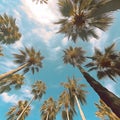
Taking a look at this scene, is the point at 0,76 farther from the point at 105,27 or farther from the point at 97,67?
the point at 105,27

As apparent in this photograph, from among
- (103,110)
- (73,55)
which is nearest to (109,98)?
(103,110)

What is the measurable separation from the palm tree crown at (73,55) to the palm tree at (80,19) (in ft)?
17.1

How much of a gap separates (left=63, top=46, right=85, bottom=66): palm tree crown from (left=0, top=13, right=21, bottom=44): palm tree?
28.4ft

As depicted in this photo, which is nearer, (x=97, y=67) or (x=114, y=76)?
(x=114, y=76)

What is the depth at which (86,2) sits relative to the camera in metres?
10.5

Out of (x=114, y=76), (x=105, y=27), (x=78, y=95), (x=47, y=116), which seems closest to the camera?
(x=105, y=27)

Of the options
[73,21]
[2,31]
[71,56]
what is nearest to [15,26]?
[2,31]

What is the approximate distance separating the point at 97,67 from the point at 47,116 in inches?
895

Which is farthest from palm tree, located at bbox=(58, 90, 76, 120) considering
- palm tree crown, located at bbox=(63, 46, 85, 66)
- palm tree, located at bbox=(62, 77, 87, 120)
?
palm tree crown, located at bbox=(63, 46, 85, 66)

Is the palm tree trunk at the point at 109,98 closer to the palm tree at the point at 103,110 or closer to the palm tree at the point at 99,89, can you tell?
the palm tree at the point at 99,89

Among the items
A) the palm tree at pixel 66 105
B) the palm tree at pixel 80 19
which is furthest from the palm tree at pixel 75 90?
the palm tree at pixel 80 19

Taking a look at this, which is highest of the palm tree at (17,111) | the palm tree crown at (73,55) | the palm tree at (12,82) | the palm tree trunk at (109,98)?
the palm tree at (17,111)

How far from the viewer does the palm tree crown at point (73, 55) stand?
1873 centimetres

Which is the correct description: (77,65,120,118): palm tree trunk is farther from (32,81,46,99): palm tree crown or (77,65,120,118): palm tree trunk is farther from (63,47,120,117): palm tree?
(32,81,46,99): palm tree crown
